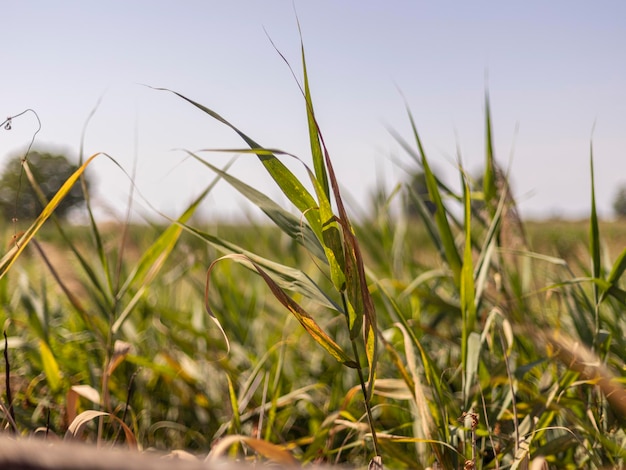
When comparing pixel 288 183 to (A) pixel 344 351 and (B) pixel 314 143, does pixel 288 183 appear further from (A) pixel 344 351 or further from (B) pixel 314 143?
(A) pixel 344 351

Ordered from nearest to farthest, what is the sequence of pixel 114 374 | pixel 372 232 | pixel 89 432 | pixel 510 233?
pixel 89 432 < pixel 510 233 < pixel 114 374 < pixel 372 232

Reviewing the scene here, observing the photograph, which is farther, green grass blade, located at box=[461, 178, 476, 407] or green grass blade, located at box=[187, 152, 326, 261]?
green grass blade, located at box=[461, 178, 476, 407]

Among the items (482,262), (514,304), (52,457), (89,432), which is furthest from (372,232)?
(52,457)

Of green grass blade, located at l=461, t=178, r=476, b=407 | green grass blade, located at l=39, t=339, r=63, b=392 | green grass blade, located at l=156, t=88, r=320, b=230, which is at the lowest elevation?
green grass blade, located at l=39, t=339, r=63, b=392

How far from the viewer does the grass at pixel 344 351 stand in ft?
2.22

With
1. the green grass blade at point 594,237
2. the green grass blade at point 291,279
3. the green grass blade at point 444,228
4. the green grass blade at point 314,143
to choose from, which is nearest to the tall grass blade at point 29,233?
the green grass blade at point 291,279

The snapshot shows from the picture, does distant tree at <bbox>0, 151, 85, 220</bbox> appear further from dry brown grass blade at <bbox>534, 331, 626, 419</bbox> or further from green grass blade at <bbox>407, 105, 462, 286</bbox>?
dry brown grass blade at <bbox>534, 331, 626, 419</bbox>

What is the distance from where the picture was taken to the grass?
68 cm

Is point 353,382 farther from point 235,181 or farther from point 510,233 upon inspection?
point 235,181

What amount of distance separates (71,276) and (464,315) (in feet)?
4.15

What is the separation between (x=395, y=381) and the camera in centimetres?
98

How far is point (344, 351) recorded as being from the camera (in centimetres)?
124

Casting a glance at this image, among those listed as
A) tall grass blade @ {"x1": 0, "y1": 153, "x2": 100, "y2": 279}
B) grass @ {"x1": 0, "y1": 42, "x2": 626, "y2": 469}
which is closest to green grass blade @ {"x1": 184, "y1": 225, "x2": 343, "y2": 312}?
grass @ {"x1": 0, "y1": 42, "x2": 626, "y2": 469}

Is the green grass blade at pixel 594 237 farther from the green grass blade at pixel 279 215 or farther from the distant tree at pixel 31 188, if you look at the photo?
the distant tree at pixel 31 188
